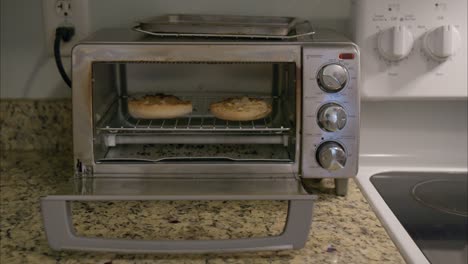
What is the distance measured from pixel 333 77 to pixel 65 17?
0.58 metres

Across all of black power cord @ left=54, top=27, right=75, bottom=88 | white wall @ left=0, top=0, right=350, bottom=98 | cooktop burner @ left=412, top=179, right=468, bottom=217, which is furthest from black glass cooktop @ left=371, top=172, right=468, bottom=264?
black power cord @ left=54, top=27, right=75, bottom=88

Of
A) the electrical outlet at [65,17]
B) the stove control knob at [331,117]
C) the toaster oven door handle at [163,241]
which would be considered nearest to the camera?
the toaster oven door handle at [163,241]

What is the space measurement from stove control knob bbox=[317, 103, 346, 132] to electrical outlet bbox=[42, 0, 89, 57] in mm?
545

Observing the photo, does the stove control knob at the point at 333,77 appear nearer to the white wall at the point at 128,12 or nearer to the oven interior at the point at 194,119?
the oven interior at the point at 194,119

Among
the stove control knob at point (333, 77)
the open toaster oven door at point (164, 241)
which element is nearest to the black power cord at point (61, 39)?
the open toaster oven door at point (164, 241)

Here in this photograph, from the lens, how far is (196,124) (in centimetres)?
97

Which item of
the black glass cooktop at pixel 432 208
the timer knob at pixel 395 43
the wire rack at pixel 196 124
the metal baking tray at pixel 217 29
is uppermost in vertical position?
the metal baking tray at pixel 217 29

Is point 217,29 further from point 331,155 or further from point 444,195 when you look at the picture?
point 444,195

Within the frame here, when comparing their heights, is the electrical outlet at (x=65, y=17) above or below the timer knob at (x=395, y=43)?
above

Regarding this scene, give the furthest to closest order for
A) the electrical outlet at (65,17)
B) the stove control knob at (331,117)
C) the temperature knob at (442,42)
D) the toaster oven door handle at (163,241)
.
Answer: the electrical outlet at (65,17)
the temperature knob at (442,42)
the stove control knob at (331,117)
the toaster oven door handle at (163,241)

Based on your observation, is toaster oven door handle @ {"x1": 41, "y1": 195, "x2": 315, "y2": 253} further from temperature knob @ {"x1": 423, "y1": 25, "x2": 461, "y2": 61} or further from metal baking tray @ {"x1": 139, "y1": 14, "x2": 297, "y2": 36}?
temperature knob @ {"x1": 423, "y1": 25, "x2": 461, "y2": 61}

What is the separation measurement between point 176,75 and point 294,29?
286mm

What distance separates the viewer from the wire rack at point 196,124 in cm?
90

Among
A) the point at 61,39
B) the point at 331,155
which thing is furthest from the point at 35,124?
the point at 331,155
